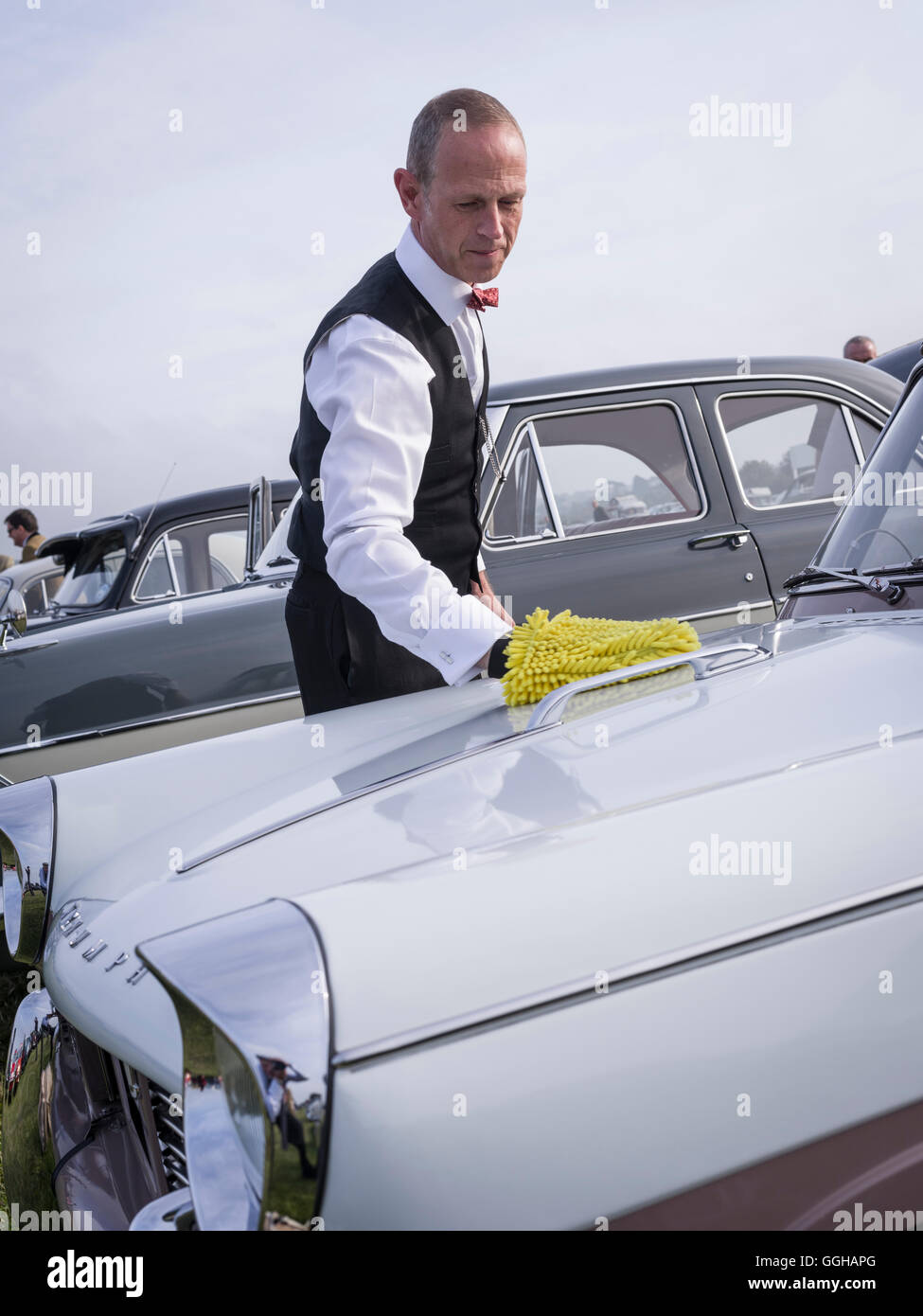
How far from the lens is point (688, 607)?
187 inches

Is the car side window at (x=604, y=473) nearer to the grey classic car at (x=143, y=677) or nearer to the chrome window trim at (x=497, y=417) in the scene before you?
the chrome window trim at (x=497, y=417)

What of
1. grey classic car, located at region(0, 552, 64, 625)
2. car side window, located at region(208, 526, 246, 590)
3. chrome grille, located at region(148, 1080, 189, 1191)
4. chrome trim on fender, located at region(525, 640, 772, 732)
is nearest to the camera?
chrome grille, located at region(148, 1080, 189, 1191)

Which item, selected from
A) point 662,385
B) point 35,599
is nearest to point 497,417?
point 662,385

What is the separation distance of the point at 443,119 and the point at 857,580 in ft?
3.91

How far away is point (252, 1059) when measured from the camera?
1.02 metres

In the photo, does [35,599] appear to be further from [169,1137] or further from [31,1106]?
[169,1137]

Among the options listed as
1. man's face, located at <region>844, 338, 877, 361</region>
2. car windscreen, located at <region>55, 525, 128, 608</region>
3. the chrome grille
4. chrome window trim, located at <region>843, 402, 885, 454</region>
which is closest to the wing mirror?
car windscreen, located at <region>55, 525, 128, 608</region>

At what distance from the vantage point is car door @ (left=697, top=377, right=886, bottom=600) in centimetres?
486

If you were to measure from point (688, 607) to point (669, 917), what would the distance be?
12.0 ft

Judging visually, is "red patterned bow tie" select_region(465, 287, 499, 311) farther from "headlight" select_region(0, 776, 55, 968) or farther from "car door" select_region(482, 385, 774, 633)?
"car door" select_region(482, 385, 774, 633)

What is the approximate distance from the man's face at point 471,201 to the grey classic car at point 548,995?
1.16 meters

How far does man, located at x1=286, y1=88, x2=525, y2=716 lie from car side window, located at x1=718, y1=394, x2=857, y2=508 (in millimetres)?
2547

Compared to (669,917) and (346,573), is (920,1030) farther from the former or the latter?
(346,573)
